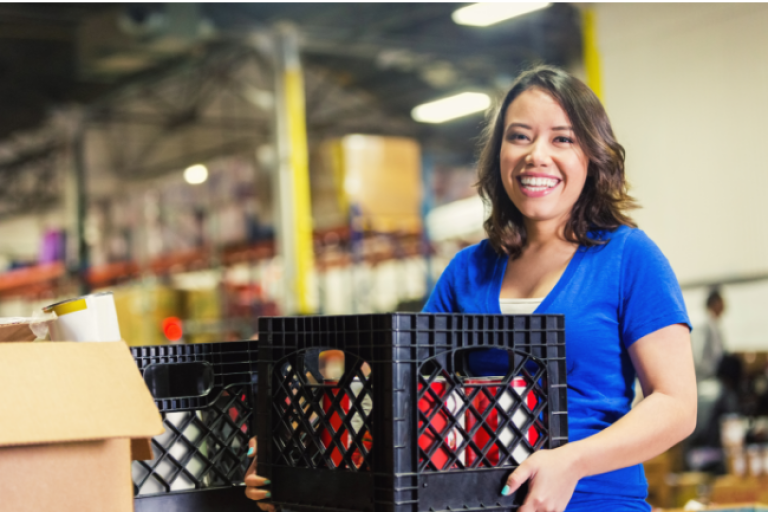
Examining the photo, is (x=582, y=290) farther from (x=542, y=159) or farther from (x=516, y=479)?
(x=516, y=479)

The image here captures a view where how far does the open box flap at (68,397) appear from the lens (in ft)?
4.03

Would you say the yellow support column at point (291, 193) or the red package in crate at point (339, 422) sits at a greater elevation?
the yellow support column at point (291, 193)

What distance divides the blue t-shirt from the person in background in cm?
590

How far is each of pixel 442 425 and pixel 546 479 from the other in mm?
183

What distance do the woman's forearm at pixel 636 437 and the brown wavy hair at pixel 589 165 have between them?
335 mm

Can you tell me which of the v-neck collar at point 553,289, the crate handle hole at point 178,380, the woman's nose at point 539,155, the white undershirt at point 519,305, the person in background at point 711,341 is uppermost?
the woman's nose at point 539,155

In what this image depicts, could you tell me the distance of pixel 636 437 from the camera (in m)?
1.43

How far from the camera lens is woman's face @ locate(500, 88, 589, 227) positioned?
168 centimetres

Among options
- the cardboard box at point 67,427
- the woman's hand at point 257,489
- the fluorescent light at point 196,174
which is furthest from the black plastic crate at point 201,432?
the fluorescent light at point 196,174

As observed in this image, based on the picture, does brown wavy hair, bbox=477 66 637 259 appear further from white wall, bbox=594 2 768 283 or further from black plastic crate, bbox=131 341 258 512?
white wall, bbox=594 2 768 283

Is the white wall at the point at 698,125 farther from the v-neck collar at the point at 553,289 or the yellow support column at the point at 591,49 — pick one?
the v-neck collar at the point at 553,289

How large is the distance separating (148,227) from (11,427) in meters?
14.5

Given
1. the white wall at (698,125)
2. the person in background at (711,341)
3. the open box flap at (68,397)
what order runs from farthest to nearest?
the person in background at (711,341)
the white wall at (698,125)
the open box flap at (68,397)

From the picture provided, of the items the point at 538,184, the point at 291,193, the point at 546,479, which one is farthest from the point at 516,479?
the point at 291,193
